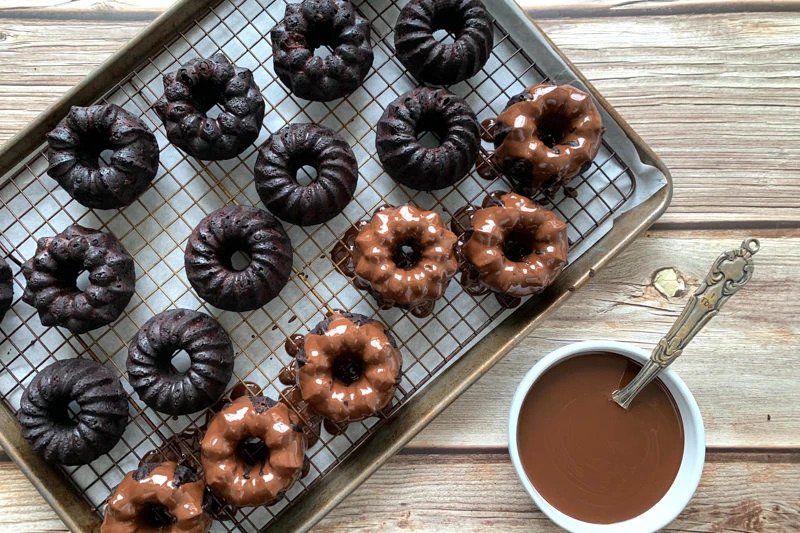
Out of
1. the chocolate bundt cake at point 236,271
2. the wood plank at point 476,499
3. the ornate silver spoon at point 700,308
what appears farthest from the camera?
the wood plank at point 476,499

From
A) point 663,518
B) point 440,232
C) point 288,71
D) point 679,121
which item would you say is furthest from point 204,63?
point 663,518

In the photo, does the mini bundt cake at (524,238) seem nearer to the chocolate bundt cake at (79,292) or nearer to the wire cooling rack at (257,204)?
the wire cooling rack at (257,204)

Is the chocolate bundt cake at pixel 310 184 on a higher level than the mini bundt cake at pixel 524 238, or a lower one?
higher

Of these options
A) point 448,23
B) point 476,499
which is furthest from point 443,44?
point 476,499

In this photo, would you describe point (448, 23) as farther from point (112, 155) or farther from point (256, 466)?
point (256, 466)

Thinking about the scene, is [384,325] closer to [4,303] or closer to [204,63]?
[204,63]

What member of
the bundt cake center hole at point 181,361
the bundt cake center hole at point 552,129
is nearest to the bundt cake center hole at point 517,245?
the bundt cake center hole at point 552,129

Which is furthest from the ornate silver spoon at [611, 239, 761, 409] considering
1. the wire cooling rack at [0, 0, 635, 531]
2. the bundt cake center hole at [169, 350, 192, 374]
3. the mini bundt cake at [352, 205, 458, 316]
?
the bundt cake center hole at [169, 350, 192, 374]
